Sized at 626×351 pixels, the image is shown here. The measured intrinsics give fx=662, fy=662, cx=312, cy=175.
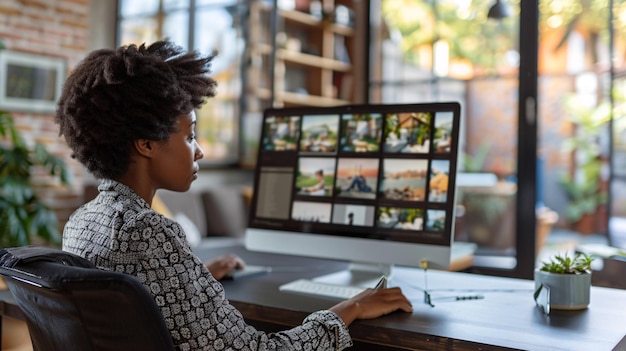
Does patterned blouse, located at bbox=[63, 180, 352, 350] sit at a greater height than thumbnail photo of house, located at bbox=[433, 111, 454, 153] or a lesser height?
lesser

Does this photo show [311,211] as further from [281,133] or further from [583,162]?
[583,162]

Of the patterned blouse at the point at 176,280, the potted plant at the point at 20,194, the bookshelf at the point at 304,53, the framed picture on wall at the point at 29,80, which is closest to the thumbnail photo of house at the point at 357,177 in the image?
the patterned blouse at the point at 176,280

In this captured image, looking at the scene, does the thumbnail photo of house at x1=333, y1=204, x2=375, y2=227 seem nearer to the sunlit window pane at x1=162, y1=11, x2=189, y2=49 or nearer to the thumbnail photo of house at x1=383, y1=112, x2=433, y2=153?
the thumbnail photo of house at x1=383, y1=112, x2=433, y2=153

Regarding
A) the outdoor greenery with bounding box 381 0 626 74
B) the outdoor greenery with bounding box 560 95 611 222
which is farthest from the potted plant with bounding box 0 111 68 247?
the outdoor greenery with bounding box 560 95 611 222

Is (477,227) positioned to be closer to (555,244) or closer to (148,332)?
(555,244)

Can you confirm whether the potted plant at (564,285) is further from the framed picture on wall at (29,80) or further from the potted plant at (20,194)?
the framed picture on wall at (29,80)

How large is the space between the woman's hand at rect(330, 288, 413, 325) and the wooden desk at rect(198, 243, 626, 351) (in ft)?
0.05

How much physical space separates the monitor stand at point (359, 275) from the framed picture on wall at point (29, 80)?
3.19 m

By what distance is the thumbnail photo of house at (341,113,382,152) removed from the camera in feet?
5.85

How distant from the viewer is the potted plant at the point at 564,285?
1420 mm

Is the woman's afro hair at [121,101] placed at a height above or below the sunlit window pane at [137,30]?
below

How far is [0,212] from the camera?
3.81 meters

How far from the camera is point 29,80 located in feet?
14.6

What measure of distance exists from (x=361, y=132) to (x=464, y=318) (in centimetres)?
64
